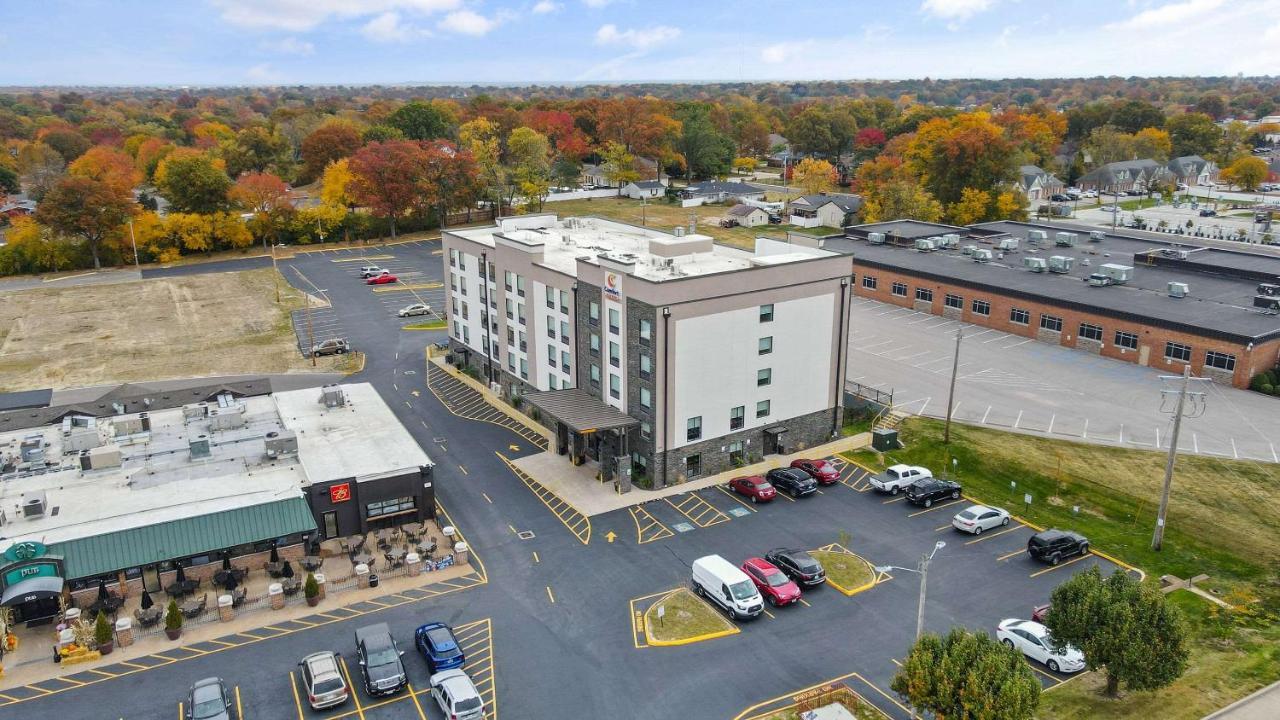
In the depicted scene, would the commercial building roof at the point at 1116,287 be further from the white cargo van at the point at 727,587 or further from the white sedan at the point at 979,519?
the white cargo van at the point at 727,587

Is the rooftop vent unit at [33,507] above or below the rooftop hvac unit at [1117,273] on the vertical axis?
below

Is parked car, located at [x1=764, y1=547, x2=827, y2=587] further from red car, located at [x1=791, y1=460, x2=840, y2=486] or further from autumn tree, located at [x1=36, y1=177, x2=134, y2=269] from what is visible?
autumn tree, located at [x1=36, y1=177, x2=134, y2=269]

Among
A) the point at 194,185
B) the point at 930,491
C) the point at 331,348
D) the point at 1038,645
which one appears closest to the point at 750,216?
the point at 331,348

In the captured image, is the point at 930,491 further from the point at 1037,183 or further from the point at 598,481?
the point at 1037,183

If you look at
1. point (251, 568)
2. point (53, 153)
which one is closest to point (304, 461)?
point (251, 568)

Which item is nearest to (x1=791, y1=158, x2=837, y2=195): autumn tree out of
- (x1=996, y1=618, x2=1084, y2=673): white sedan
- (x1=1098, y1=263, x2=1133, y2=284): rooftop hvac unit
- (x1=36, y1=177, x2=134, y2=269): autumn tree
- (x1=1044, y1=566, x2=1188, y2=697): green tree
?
(x1=1098, y1=263, x2=1133, y2=284): rooftop hvac unit

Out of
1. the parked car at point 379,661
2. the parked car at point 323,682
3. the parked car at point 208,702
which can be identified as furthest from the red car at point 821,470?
the parked car at point 208,702

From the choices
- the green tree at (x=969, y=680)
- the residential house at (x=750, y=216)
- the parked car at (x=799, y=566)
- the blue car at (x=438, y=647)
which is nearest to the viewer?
the green tree at (x=969, y=680)
